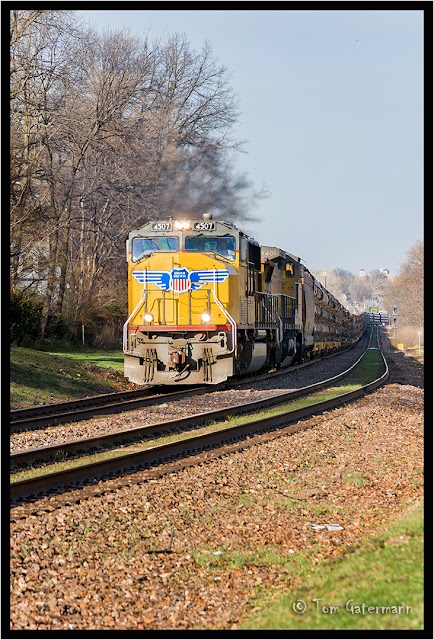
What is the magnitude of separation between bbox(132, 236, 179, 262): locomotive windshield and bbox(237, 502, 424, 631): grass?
11587 millimetres

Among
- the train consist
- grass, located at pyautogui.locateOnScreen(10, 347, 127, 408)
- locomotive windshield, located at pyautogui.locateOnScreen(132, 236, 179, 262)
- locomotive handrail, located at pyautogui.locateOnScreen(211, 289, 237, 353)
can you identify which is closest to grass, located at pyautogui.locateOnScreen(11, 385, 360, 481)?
locomotive handrail, located at pyautogui.locateOnScreen(211, 289, 237, 353)

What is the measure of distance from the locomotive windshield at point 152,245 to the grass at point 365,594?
38.0 ft

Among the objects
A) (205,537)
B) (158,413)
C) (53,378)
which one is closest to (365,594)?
(205,537)

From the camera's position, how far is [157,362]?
50.9 ft

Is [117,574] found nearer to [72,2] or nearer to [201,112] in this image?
[72,2]

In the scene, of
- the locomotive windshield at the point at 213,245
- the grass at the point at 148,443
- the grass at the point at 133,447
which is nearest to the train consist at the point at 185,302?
the locomotive windshield at the point at 213,245

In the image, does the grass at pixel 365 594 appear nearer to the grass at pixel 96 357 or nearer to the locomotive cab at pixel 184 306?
the locomotive cab at pixel 184 306

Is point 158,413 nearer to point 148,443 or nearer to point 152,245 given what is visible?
point 148,443

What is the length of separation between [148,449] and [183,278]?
743 centimetres

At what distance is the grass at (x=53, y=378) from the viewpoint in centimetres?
1510

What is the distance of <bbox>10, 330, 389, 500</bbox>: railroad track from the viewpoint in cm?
711

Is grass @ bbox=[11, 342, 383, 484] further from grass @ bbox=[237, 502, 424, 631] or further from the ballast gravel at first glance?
grass @ bbox=[237, 502, 424, 631]

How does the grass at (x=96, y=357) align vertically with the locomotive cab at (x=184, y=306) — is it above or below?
below

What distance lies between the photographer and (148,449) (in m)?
8.49
